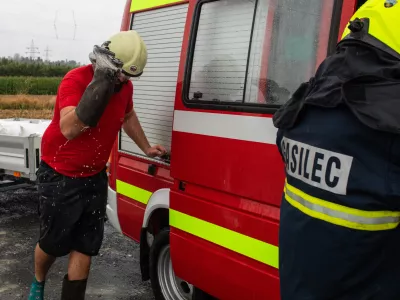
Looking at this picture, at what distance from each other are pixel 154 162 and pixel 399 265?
2.27 m

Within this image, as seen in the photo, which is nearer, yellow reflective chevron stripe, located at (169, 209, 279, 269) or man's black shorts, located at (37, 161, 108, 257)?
yellow reflective chevron stripe, located at (169, 209, 279, 269)

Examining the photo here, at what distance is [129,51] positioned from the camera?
9.53ft

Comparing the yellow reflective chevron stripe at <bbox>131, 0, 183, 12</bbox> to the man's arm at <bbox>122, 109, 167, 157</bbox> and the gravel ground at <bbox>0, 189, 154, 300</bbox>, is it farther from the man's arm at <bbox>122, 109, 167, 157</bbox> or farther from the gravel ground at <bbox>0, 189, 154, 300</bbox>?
the gravel ground at <bbox>0, 189, 154, 300</bbox>

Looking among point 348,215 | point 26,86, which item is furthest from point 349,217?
point 26,86

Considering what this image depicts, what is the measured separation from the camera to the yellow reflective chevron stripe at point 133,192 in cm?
361

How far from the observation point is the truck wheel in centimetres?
348

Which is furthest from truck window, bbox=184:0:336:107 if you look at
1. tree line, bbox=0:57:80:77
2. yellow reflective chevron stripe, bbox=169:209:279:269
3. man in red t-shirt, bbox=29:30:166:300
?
tree line, bbox=0:57:80:77

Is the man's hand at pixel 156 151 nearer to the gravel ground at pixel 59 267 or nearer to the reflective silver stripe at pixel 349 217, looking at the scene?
the gravel ground at pixel 59 267

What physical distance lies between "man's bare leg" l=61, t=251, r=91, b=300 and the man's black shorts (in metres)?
0.05

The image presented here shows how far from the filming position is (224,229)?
275cm

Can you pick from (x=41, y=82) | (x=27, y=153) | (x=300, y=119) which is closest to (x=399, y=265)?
(x=300, y=119)

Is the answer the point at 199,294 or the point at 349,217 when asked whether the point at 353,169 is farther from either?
the point at 199,294

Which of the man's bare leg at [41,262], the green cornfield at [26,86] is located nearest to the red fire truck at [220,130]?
the man's bare leg at [41,262]

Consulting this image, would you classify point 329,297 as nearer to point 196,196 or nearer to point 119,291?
point 196,196
